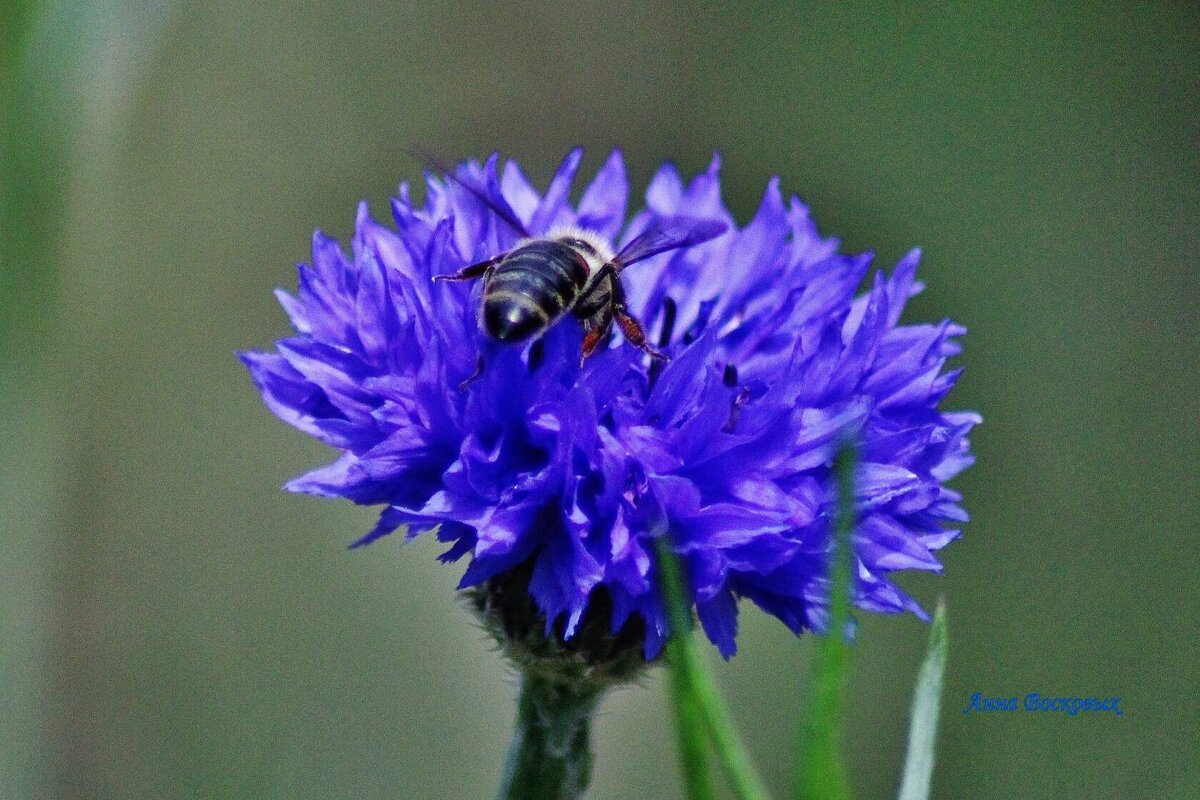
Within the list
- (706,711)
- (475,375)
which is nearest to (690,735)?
(706,711)

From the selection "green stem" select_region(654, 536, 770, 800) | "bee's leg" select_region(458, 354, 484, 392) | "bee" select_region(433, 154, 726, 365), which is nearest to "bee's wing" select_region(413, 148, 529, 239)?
"bee" select_region(433, 154, 726, 365)

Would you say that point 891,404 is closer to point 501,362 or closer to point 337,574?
point 501,362

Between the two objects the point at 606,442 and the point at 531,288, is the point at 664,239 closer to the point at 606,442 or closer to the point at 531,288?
the point at 531,288

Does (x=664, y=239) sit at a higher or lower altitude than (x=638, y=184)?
lower

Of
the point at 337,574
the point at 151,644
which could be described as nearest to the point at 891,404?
the point at 337,574

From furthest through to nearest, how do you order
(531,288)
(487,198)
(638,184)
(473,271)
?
(638,184), (487,198), (473,271), (531,288)

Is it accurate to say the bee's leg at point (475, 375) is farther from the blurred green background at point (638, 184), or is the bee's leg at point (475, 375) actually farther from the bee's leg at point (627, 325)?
the blurred green background at point (638, 184)

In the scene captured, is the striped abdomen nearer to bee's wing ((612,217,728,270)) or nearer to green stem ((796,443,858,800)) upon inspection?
bee's wing ((612,217,728,270))

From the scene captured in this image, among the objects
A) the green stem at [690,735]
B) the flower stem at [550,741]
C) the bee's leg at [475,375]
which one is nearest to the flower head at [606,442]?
the bee's leg at [475,375]
